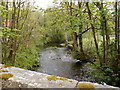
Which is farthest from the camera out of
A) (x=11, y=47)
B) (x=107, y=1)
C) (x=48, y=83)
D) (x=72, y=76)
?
(x=72, y=76)

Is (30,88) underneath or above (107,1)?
underneath

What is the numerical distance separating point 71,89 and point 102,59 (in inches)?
139

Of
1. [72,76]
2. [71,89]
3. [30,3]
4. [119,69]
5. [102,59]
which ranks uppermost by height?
[30,3]

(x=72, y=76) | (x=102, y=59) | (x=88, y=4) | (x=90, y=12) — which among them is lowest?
(x=72, y=76)

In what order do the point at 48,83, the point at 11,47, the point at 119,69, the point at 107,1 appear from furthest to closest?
1. the point at 11,47
2. the point at 119,69
3. the point at 107,1
4. the point at 48,83

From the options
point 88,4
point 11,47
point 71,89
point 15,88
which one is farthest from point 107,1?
point 11,47

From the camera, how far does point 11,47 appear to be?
4.36 meters

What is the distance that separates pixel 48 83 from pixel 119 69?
3.42 metres

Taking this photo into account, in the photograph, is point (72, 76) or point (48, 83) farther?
point (72, 76)

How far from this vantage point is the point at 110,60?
3816mm

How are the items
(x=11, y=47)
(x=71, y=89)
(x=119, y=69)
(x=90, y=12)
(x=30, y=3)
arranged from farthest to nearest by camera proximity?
(x=30, y=3)
(x=11, y=47)
(x=90, y=12)
(x=119, y=69)
(x=71, y=89)

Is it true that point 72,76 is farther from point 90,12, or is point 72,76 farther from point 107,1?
point 107,1

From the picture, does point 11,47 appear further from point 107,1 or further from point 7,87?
point 107,1

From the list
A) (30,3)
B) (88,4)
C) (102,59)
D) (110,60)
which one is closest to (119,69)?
(110,60)
